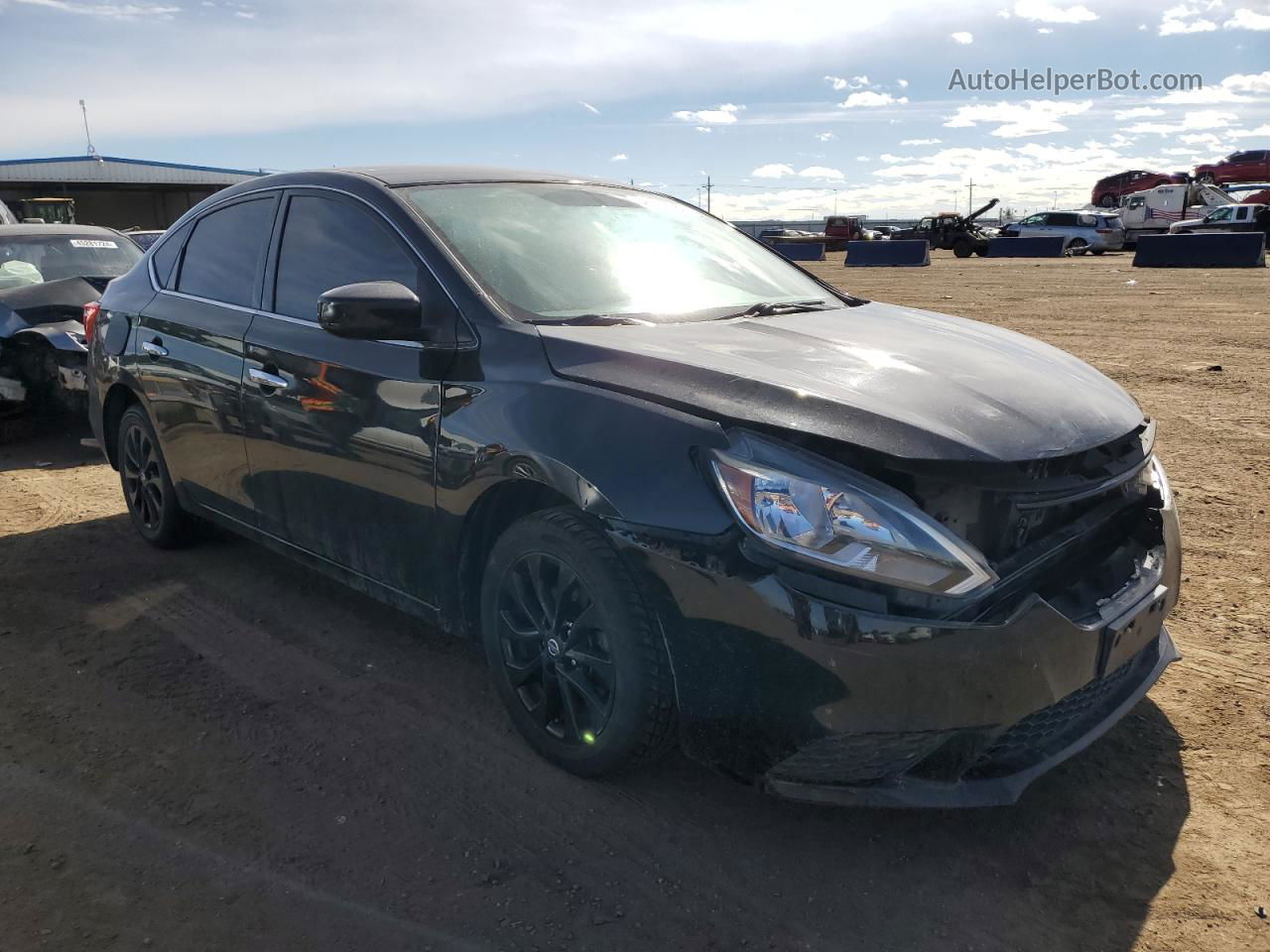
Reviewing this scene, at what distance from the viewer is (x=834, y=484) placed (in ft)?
7.29

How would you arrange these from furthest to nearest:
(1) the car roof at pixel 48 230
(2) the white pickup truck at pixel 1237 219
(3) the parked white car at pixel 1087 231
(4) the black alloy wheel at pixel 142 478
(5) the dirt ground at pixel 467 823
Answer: (3) the parked white car at pixel 1087 231
(2) the white pickup truck at pixel 1237 219
(1) the car roof at pixel 48 230
(4) the black alloy wheel at pixel 142 478
(5) the dirt ground at pixel 467 823

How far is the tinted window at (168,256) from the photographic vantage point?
451cm

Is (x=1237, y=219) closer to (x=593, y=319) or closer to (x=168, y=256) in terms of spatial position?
(x=168, y=256)

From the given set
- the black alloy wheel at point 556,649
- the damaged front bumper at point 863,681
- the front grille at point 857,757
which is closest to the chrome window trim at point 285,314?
the black alloy wheel at point 556,649

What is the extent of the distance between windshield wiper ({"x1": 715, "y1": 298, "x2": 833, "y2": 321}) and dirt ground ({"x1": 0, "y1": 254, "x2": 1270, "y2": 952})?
1455 millimetres

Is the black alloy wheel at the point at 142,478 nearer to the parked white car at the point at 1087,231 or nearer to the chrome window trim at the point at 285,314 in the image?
the chrome window trim at the point at 285,314

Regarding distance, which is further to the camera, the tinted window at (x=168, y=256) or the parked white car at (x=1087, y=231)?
the parked white car at (x=1087, y=231)

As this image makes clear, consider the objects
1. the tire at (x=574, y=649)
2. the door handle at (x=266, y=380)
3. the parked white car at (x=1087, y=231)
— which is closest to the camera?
the tire at (x=574, y=649)

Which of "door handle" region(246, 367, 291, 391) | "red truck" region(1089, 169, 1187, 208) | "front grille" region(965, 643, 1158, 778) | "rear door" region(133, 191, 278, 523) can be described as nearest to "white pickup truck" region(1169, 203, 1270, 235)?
"red truck" region(1089, 169, 1187, 208)

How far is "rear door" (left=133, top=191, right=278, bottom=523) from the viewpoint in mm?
3865

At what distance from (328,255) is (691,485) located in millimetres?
1866

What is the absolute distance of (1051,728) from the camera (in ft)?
8.07

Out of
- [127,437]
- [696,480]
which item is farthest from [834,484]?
[127,437]

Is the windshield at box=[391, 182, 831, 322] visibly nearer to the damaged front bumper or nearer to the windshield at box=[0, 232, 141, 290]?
the damaged front bumper
